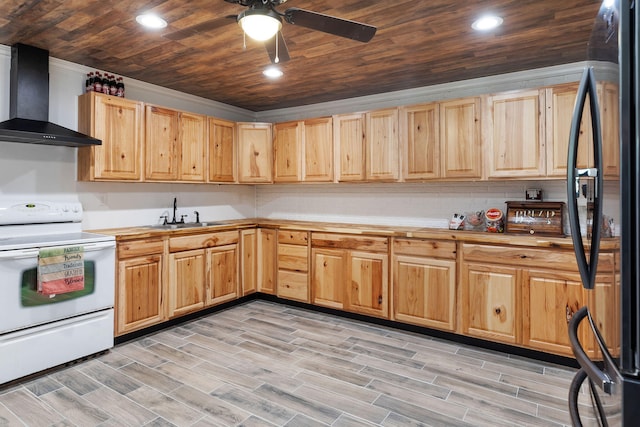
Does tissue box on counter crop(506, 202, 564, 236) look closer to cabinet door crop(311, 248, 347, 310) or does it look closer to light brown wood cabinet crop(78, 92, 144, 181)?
cabinet door crop(311, 248, 347, 310)

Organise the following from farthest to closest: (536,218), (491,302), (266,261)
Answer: (266,261) → (536,218) → (491,302)

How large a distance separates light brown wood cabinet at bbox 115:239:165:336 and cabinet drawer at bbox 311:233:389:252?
1611 mm

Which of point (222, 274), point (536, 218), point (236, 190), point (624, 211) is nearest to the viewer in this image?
point (624, 211)

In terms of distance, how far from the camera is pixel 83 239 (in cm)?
303

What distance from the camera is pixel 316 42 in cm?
299

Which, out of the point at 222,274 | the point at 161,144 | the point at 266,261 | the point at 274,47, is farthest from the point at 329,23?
the point at 266,261

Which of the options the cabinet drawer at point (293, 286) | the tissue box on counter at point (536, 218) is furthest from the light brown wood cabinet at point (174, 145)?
the tissue box on counter at point (536, 218)

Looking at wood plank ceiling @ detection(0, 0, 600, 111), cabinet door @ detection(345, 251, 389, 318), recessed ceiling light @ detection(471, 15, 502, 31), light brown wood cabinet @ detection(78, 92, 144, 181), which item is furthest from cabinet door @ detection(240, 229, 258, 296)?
recessed ceiling light @ detection(471, 15, 502, 31)

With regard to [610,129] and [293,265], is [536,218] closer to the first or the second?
[293,265]

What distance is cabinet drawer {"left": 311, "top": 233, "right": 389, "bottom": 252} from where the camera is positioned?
3.84 meters

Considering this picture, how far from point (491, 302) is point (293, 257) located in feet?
7.00

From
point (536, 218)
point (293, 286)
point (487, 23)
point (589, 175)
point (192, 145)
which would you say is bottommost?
point (293, 286)

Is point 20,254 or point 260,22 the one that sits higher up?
point 260,22

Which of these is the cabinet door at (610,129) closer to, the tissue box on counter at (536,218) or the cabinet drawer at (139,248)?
the tissue box on counter at (536,218)
